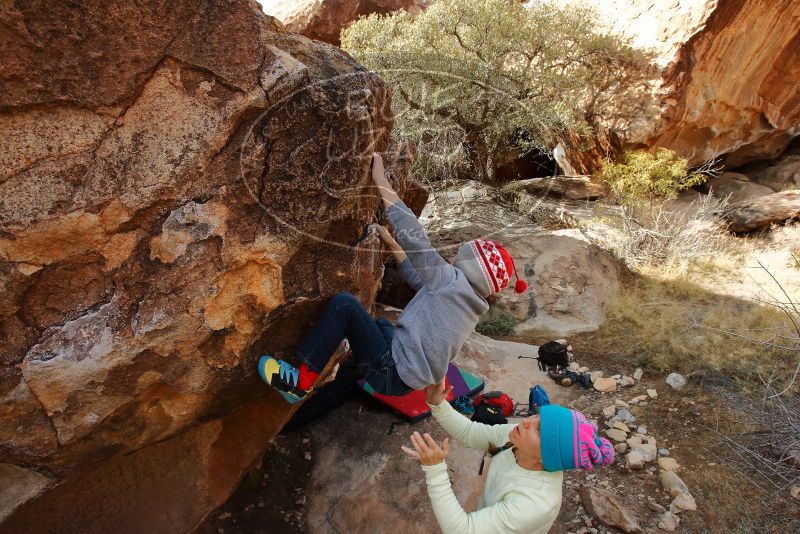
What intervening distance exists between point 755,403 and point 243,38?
4.06 metres

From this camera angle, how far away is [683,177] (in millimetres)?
8430

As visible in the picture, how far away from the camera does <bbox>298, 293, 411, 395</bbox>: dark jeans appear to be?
8.56ft

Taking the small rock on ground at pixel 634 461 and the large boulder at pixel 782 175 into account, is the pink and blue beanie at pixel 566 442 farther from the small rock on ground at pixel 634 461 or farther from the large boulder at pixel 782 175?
the large boulder at pixel 782 175

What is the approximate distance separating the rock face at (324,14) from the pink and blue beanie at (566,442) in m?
11.2

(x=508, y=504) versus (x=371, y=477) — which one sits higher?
(x=508, y=504)

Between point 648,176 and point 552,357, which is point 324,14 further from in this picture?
point 552,357

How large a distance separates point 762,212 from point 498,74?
4.52 m

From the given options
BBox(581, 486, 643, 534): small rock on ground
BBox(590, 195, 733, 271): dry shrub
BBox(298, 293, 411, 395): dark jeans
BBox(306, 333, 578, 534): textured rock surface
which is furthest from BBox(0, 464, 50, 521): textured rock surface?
BBox(590, 195, 733, 271): dry shrub

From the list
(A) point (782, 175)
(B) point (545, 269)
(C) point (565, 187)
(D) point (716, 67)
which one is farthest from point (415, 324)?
(A) point (782, 175)

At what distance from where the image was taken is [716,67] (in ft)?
26.0

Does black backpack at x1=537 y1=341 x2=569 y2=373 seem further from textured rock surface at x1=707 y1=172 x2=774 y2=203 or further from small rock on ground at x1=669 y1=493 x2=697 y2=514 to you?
textured rock surface at x1=707 y1=172 x2=774 y2=203

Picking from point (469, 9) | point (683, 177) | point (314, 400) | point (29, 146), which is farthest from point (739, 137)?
point (29, 146)

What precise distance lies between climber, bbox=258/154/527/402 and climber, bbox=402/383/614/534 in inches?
22.4

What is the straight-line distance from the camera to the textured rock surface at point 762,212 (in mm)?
7660
